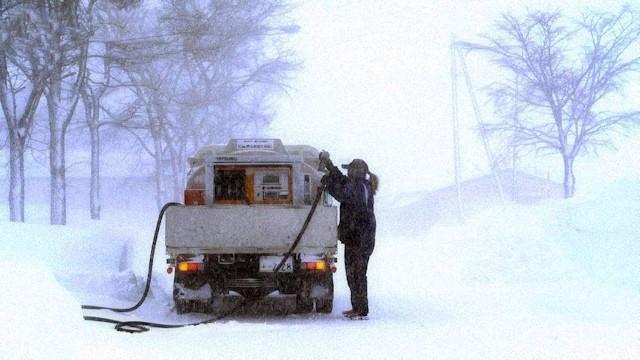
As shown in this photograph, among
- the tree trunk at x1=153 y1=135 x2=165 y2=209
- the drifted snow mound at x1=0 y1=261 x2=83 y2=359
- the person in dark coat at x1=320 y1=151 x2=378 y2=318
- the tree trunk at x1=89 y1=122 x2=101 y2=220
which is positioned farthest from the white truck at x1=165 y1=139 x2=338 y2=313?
the tree trunk at x1=153 y1=135 x2=165 y2=209

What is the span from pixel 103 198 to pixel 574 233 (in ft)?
143

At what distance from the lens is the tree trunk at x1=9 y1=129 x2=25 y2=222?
20875mm

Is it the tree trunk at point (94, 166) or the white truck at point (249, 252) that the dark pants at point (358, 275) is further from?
the tree trunk at point (94, 166)

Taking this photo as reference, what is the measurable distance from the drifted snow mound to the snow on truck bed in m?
0.01

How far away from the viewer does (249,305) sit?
11.8 m

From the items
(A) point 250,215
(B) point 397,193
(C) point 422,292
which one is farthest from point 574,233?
(B) point 397,193

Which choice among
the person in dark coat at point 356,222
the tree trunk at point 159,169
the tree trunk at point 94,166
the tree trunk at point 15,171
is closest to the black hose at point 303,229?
the person in dark coat at point 356,222

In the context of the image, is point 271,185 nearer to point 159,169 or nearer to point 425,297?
point 425,297

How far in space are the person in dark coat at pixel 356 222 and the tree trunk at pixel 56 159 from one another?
13778 mm

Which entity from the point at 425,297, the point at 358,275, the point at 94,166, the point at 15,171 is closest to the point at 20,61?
the point at 15,171

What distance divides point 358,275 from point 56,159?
1470 centimetres

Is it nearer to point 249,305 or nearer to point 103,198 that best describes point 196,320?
point 249,305

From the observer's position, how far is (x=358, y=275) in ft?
32.6

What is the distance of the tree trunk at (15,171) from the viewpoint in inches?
822
